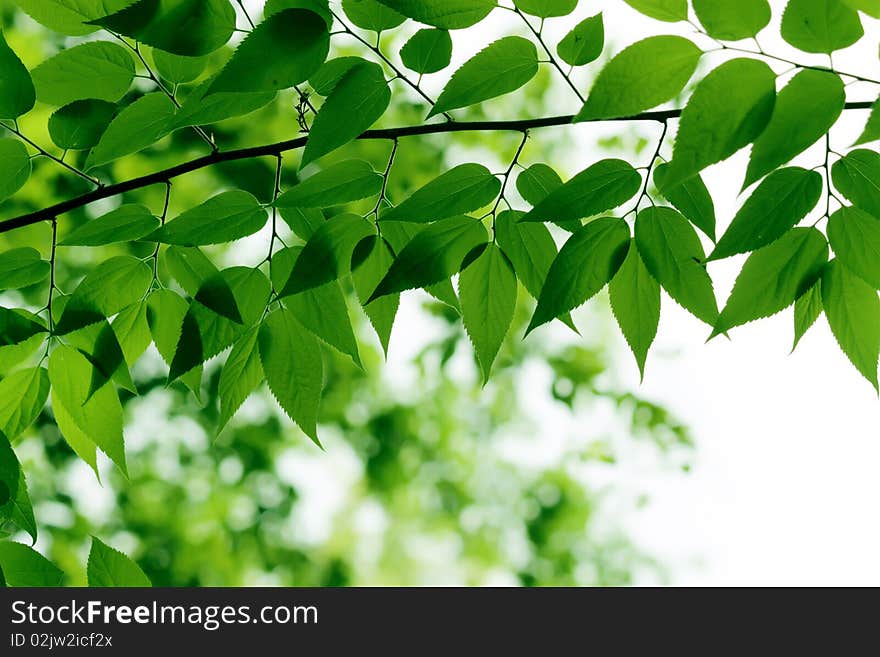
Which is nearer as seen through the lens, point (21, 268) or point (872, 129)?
point (872, 129)

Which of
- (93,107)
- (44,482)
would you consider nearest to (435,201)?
(93,107)

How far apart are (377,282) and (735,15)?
355mm

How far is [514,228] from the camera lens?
688 millimetres

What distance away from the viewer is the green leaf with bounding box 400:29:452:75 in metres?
0.68

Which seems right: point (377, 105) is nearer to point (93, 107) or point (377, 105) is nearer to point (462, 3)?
point (462, 3)

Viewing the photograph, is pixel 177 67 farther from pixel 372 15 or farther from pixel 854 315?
pixel 854 315

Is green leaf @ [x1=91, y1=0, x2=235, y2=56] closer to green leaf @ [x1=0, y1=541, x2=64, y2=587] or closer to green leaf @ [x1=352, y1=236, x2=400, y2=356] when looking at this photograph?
green leaf @ [x1=352, y1=236, x2=400, y2=356]

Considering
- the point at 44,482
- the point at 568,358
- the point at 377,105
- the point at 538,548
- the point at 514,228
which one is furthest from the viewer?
the point at 538,548

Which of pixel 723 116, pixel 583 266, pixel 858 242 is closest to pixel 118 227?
pixel 583 266

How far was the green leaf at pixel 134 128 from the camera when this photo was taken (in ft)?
2.19

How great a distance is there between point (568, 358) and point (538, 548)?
1.83 meters

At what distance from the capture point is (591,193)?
604 millimetres

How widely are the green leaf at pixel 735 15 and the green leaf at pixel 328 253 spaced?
1.04ft

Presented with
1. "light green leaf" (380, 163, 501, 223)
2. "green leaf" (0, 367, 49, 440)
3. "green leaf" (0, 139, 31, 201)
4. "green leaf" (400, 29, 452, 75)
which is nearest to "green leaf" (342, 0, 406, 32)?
"green leaf" (400, 29, 452, 75)
